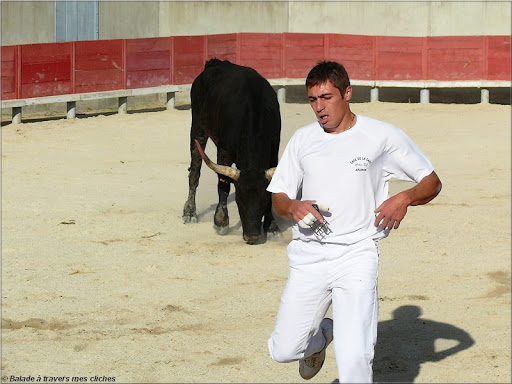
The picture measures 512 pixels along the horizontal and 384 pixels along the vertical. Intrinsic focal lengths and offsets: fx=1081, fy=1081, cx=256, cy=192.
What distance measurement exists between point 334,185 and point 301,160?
0.21m

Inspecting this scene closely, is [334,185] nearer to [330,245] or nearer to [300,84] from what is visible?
[330,245]

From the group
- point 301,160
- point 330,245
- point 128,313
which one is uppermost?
point 301,160

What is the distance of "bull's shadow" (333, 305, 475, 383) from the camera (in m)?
→ 6.39

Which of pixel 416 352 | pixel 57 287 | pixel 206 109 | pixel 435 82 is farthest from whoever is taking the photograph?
pixel 435 82

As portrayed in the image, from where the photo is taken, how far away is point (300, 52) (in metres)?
21.6

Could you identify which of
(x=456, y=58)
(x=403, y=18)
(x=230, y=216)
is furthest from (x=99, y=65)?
(x=230, y=216)

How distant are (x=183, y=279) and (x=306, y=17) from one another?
1380cm

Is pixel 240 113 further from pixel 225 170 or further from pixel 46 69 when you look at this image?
pixel 46 69

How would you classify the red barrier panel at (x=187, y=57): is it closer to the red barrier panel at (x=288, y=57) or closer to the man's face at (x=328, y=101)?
the red barrier panel at (x=288, y=57)

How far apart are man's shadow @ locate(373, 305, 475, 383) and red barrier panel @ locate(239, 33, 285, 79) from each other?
13975mm

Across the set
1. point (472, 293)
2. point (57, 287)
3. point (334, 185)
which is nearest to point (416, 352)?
point (472, 293)

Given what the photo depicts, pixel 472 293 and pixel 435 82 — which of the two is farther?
pixel 435 82

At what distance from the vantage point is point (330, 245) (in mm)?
5078

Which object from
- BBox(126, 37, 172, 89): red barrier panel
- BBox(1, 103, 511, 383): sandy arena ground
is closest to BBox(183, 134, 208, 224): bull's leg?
BBox(1, 103, 511, 383): sandy arena ground
